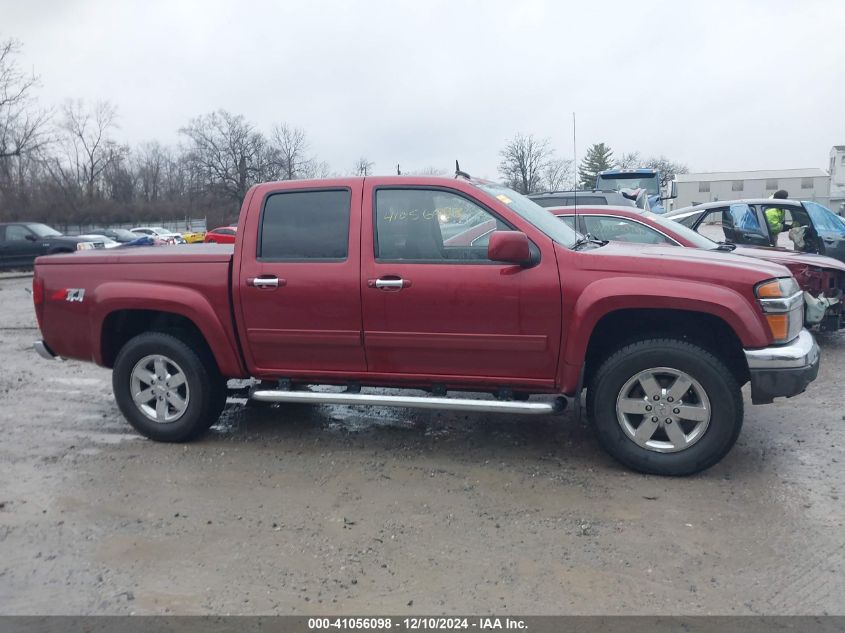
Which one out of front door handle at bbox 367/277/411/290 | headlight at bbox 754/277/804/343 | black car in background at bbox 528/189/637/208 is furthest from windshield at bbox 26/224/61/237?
headlight at bbox 754/277/804/343

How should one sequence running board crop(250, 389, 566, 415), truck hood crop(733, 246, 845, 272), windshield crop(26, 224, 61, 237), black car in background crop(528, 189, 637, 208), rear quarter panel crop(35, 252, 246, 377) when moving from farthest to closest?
windshield crop(26, 224, 61, 237), black car in background crop(528, 189, 637, 208), truck hood crop(733, 246, 845, 272), rear quarter panel crop(35, 252, 246, 377), running board crop(250, 389, 566, 415)

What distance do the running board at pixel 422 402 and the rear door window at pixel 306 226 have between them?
95cm

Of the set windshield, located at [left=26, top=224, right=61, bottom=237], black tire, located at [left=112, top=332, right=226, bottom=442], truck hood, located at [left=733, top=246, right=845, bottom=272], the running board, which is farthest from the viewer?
windshield, located at [left=26, top=224, right=61, bottom=237]

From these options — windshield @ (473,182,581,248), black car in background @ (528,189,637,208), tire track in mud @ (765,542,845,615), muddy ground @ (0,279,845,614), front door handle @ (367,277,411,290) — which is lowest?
tire track in mud @ (765,542,845,615)

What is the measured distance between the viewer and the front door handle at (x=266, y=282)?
4.86 m

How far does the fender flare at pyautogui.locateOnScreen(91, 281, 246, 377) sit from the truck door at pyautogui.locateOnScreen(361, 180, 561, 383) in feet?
3.49

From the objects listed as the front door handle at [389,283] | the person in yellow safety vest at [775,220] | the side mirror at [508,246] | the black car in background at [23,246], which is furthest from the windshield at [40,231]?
the side mirror at [508,246]

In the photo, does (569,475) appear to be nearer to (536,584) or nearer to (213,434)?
(536,584)

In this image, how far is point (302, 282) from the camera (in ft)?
15.8

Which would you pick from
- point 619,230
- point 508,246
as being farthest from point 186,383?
point 619,230

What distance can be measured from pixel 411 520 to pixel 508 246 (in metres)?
1.71

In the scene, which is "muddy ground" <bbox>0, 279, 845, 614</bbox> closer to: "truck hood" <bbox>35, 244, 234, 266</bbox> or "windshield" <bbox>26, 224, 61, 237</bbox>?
"truck hood" <bbox>35, 244, 234, 266</bbox>

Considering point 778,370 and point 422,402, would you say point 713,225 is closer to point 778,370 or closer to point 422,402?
point 778,370

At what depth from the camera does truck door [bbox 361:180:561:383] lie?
4.48m
